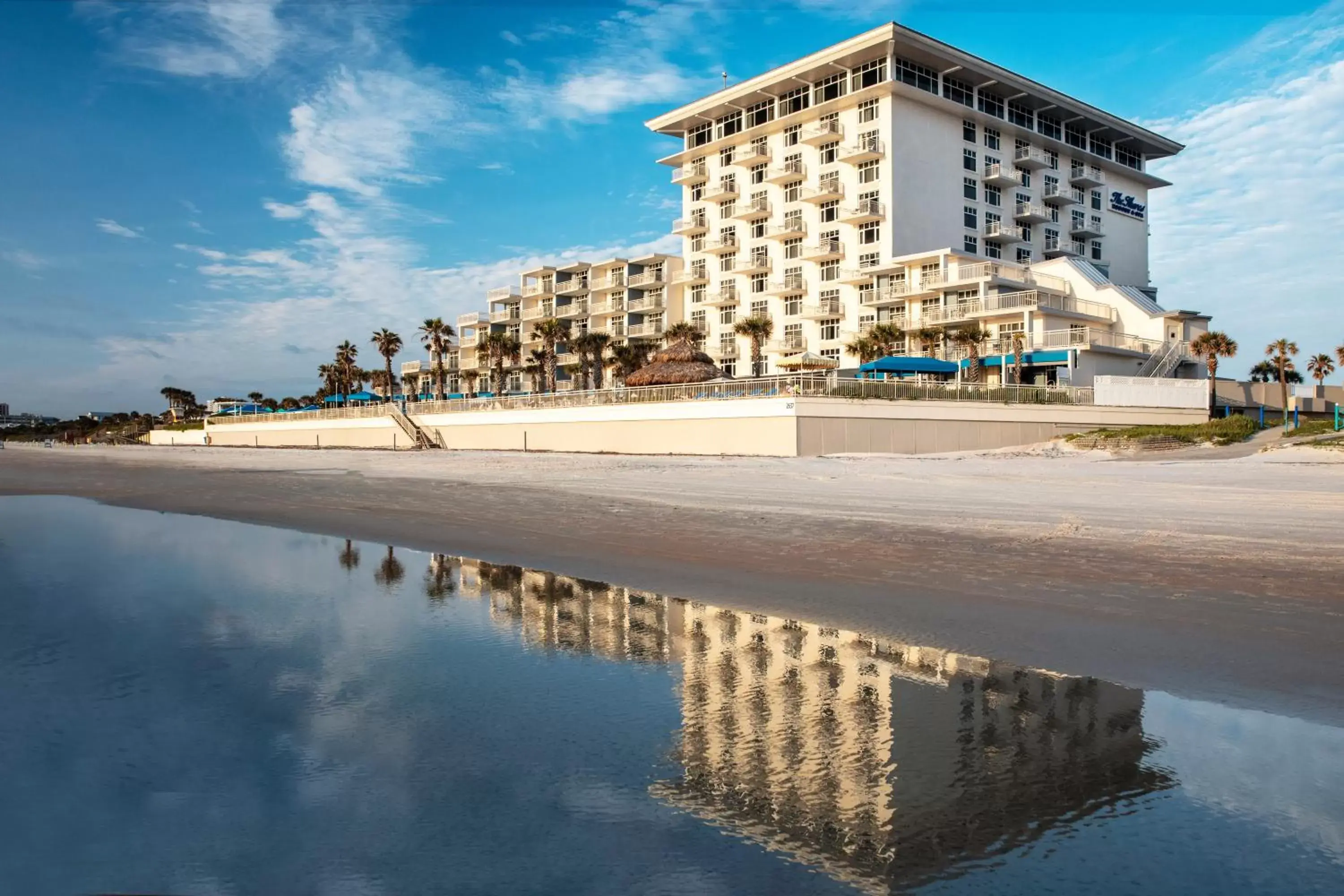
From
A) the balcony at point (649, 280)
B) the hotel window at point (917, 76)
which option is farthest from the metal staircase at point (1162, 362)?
the balcony at point (649, 280)

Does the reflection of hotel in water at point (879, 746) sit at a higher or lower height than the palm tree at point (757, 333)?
lower

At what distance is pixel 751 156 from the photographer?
76.3 meters

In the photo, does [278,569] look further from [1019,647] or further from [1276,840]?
[1276,840]

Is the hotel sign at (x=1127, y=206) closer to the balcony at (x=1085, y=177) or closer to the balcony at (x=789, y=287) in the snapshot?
the balcony at (x=1085, y=177)

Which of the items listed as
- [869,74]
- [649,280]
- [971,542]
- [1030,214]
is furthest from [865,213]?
[971,542]

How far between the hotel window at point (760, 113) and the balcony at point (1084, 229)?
2824cm

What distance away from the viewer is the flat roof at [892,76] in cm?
6688

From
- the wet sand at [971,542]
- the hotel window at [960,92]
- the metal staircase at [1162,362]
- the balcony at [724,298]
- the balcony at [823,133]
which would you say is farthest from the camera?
the balcony at [724,298]

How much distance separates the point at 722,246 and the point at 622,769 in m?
77.1

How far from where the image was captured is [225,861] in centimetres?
375

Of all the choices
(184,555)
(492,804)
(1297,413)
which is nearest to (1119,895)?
(492,804)

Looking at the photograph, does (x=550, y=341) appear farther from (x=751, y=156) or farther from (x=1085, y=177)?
(x=1085, y=177)

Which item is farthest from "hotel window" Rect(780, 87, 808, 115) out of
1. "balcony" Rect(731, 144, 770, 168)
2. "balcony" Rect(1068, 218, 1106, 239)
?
"balcony" Rect(1068, 218, 1106, 239)

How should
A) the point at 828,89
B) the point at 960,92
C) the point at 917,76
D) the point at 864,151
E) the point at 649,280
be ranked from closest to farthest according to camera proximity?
the point at 864,151 < the point at 917,76 < the point at 828,89 < the point at 960,92 < the point at 649,280
